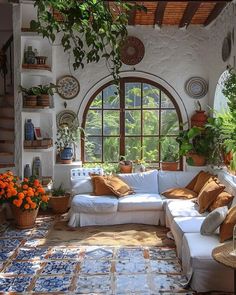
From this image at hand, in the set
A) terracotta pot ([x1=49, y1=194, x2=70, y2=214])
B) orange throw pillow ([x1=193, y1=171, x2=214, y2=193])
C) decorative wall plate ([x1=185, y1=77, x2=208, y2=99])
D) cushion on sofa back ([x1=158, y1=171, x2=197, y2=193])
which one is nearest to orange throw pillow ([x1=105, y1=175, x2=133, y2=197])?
cushion on sofa back ([x1=158, y1=171, x2=197, y2=193])

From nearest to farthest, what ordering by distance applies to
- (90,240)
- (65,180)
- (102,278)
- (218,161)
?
1. (102,278)
2. (90,240)
3. (218,161)
4. (65,180)

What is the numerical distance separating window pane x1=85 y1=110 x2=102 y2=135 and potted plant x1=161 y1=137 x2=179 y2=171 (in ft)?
3.82

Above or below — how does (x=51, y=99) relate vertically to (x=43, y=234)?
above

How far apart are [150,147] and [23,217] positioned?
2.67 metres

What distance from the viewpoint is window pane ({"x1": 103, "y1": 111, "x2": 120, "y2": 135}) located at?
713 centimetres

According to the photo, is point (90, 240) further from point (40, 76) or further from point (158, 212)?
point (40, 76)

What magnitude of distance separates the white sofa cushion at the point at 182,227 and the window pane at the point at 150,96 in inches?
109

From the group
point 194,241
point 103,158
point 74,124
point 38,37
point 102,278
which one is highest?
point 38,37

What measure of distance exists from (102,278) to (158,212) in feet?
6.70

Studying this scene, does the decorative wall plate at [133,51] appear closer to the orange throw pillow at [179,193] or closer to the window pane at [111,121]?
the window pane at [111,121]

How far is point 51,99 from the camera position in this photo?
6504mm

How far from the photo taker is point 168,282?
3811mm

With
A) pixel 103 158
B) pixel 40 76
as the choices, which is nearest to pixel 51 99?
pixel 40 76

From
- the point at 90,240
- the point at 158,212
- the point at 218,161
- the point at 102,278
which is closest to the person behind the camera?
the point at 102,278
